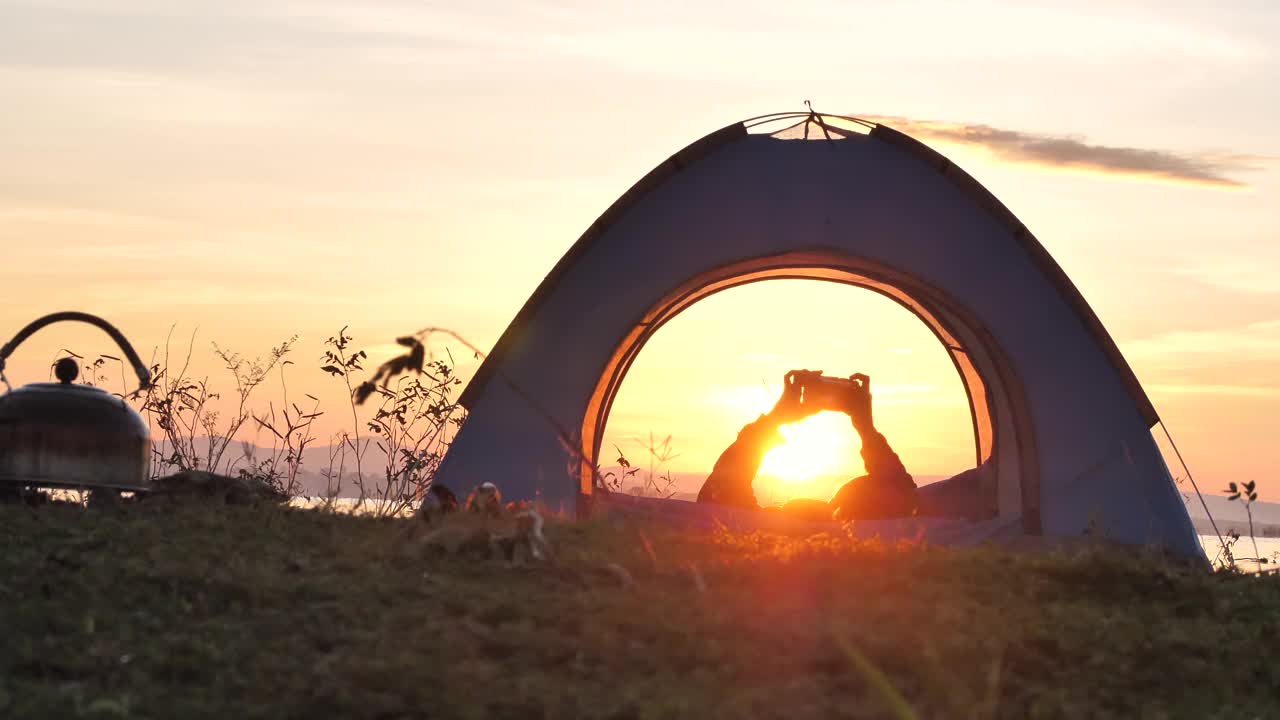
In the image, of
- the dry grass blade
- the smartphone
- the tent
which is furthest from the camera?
the smartphone

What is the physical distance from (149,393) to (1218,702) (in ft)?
29.3

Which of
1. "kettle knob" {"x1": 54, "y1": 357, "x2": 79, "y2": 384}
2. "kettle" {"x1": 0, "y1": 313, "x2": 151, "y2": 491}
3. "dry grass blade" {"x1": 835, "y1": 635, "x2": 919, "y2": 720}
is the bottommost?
"dry grass blade" {"x1": 835, "y1": 635, "x2": 919, "y2": 720}

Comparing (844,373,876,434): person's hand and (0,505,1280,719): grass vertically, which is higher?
(844,373,876,434): person's hand

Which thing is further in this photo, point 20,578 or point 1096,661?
point 20,578

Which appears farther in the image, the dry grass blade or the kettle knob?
the kettle knob

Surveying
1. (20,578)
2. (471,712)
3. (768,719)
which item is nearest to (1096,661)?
(768,719)

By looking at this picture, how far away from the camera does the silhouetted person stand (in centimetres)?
1055

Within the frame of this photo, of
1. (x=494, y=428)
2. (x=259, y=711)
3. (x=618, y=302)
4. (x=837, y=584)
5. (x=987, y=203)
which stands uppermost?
(x=987, y=203)

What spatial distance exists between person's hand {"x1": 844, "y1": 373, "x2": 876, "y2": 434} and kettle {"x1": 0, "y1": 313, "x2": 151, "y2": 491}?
198 inches

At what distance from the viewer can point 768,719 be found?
4.34 metres

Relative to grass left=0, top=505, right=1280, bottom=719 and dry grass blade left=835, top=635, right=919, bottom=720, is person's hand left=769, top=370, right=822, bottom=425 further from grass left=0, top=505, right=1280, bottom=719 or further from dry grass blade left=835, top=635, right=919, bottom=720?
dry grass blade left=835, top=635, right=919, bottom=720

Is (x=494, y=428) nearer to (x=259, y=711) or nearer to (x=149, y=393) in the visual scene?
(x=149, y=393)

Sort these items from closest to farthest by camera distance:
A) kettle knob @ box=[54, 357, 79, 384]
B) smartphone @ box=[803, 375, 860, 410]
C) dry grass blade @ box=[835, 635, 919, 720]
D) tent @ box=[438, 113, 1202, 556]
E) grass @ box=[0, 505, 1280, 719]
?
dry grass blade @ box=[835, 635, 919, 720] < grass @ box=[0, 505, 1280, 719] < kettle knob @ box=[54, 357, 79, 384] < tent @ box=[438, 113, 1202, 556] < smartphone @ box=[803, 375, 860, 410]

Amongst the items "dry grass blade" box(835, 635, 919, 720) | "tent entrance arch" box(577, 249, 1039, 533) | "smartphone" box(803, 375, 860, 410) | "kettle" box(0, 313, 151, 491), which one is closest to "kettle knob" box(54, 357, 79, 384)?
"kettle" box(0, 313, 151, 491)
